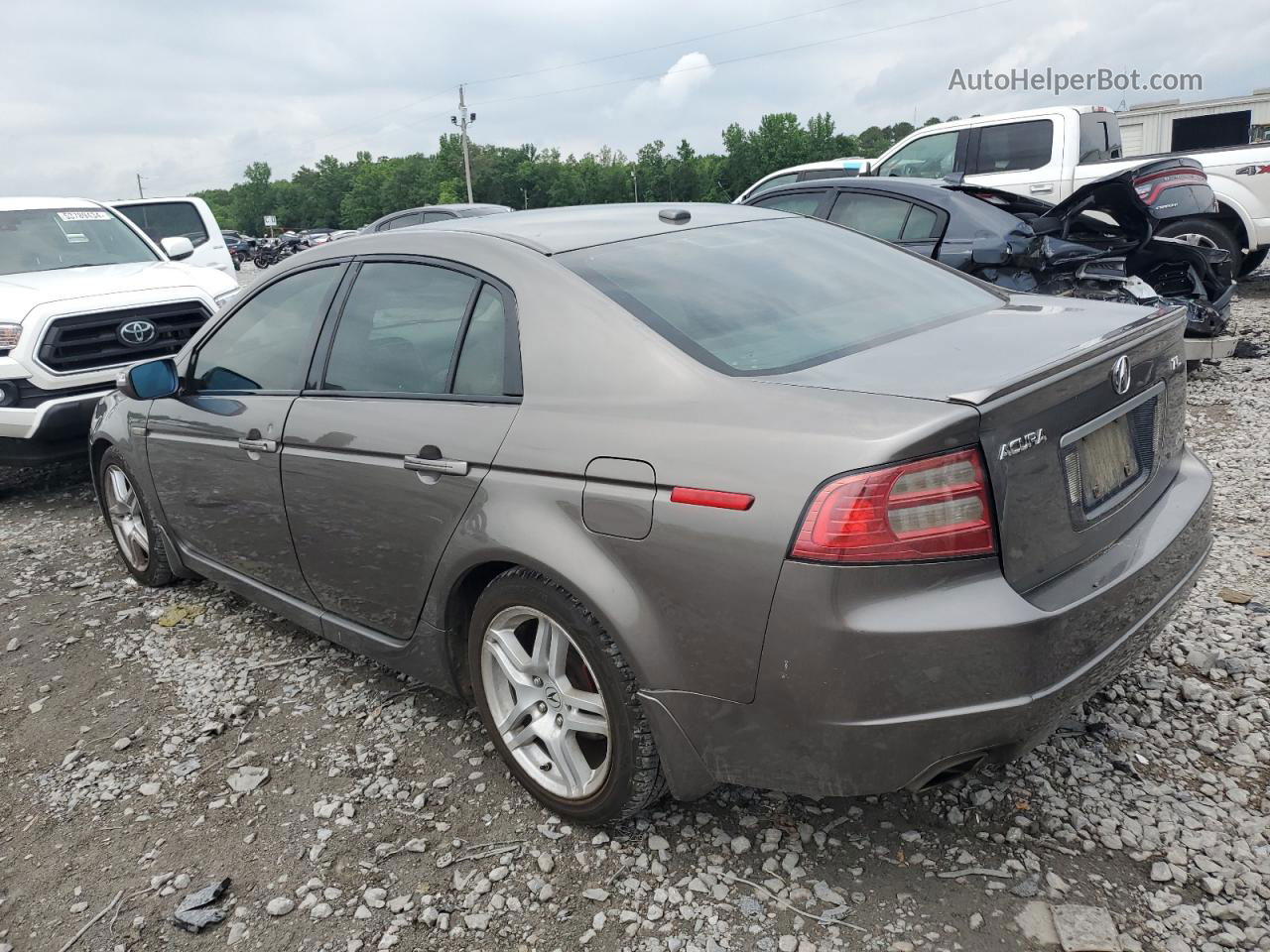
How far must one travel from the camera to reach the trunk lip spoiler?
6.36 feet

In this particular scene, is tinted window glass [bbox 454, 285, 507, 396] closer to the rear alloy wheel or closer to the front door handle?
the front door handle

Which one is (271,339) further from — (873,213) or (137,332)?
(873,213)

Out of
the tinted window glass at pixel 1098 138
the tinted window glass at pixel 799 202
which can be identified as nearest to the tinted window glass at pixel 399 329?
the tinted window glass at pixel 799 202

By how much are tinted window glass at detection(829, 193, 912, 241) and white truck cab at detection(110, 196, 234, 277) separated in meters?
7.47

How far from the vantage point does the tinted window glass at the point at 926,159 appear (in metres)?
10.7

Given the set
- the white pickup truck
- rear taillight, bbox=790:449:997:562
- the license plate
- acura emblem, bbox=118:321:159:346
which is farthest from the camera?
the white pickup truck

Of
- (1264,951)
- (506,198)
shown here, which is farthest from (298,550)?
(506,198)

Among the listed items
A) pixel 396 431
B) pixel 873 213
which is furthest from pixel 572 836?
pixel 873 213

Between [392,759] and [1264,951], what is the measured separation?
7.68 feet

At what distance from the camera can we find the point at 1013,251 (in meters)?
6.30

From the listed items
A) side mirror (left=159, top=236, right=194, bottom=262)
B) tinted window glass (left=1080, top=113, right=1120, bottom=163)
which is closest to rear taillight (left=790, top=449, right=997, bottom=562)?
side mirror (left=159, top=236, right=194, bottom=262)

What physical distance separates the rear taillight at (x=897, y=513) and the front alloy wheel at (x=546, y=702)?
2.53 feet

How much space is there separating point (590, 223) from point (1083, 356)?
1.54m

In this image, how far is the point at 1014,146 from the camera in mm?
10289
